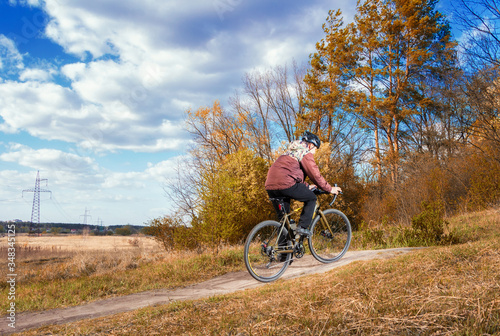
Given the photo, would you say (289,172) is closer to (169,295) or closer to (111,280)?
(169,295)

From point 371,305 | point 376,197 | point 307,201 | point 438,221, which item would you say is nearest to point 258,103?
point 376,197

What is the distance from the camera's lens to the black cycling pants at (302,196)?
5781mm

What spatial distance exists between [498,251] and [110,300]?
798 centimetres

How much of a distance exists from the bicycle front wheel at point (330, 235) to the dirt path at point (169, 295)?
199mm

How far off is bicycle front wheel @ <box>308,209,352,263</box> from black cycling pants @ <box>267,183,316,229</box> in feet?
2.22

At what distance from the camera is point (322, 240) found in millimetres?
6992

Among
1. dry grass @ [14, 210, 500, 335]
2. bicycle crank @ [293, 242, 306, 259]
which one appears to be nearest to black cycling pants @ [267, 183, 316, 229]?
bicycle crank @ [293, 242, 306, 259]

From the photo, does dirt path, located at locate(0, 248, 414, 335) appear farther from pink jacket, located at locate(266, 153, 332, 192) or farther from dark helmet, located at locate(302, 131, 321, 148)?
dark helmet, located at locate(302, 131, 321, 148)

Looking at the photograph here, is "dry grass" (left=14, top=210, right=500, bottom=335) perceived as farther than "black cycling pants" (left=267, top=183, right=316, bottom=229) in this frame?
No

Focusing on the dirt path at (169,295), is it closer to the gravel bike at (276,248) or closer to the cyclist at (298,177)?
the gravel bike at (276,248)

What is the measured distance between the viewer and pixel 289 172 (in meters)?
5.75

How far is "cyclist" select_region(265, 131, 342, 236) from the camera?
573cm

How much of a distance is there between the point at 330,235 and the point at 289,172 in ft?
6.10

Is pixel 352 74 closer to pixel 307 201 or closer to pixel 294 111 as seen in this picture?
pixel 294 111
